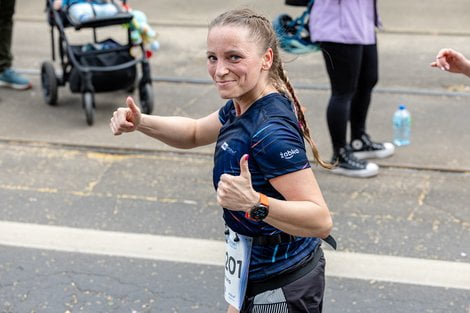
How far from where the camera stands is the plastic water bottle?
6.31 metres

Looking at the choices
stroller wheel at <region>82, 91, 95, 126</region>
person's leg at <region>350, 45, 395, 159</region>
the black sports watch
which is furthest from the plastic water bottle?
the black sports watch

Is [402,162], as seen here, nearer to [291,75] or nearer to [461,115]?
[461,115]

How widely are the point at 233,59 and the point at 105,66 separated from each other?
4594 mm

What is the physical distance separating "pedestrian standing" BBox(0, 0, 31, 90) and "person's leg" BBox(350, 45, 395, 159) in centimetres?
361

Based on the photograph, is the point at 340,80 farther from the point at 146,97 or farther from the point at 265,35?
the point at 265,35

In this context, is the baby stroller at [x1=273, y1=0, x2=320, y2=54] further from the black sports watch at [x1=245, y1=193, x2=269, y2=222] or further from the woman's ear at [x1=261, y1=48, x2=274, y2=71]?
the black sports watch at [x1=245, y1=193, x2=269, y2=222]

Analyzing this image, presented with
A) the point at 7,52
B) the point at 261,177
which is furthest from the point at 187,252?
the point at 7,52

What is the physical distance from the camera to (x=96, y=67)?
684 cm

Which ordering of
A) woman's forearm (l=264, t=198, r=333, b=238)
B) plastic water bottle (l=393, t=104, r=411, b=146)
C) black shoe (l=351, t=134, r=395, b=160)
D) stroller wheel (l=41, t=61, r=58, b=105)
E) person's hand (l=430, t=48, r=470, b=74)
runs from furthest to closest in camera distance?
1. stroller wheel (l=41, t=61, r=58, b=105)
2. plastic water bottle (l=393, t=104, r=411, b=146)
3. black shoe (l=351, t=134, r=395, b=160)
4. person's hand (l=430, t=48, r=470, b=74)
5. woman's forearm (l=264, t=198, r=333, b=238)

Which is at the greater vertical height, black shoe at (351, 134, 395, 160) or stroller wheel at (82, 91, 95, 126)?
black shoe at (351, 134, 395, 160)

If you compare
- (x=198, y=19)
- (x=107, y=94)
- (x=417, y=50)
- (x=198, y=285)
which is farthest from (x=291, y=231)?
(x=198, y=19)

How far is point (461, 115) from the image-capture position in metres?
6.89

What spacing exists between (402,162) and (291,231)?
12.2 ft

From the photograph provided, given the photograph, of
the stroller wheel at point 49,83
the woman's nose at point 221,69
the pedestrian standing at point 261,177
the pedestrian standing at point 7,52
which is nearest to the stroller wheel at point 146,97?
the stroller wheel at point 49,83
